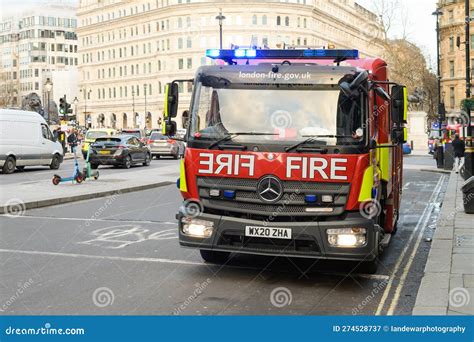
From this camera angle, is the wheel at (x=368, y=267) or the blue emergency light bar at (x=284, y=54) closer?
the blue emergency light bar at (x=284, y=54)

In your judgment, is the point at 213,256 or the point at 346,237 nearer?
the point at 346,237

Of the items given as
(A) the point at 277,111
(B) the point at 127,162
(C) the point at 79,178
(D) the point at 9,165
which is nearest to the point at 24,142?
(D) the point at 9,165

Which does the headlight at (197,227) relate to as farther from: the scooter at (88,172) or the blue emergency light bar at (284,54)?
the scooter at (88,172)

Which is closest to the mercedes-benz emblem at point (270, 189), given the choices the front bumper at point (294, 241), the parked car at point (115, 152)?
the front bumper at point (294, 241)

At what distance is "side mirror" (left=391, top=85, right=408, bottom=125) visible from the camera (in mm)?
7773

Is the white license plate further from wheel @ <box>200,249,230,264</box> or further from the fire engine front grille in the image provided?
wheel @ <box>200,249,230,264</box>

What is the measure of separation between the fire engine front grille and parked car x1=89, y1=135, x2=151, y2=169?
2137cm

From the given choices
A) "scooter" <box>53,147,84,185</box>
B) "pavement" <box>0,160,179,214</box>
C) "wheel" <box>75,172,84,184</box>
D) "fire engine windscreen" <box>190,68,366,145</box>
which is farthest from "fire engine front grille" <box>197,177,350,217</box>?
"wheel" <box>75,172,84,184</box>

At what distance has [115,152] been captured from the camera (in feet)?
92.2

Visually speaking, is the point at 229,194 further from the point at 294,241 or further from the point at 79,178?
the point at 79,178

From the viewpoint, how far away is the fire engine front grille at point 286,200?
6.99 m

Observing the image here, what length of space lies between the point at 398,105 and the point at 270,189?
6.46ft

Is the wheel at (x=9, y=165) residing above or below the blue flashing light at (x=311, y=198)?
below

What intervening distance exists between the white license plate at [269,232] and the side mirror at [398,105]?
2108 millimetres
